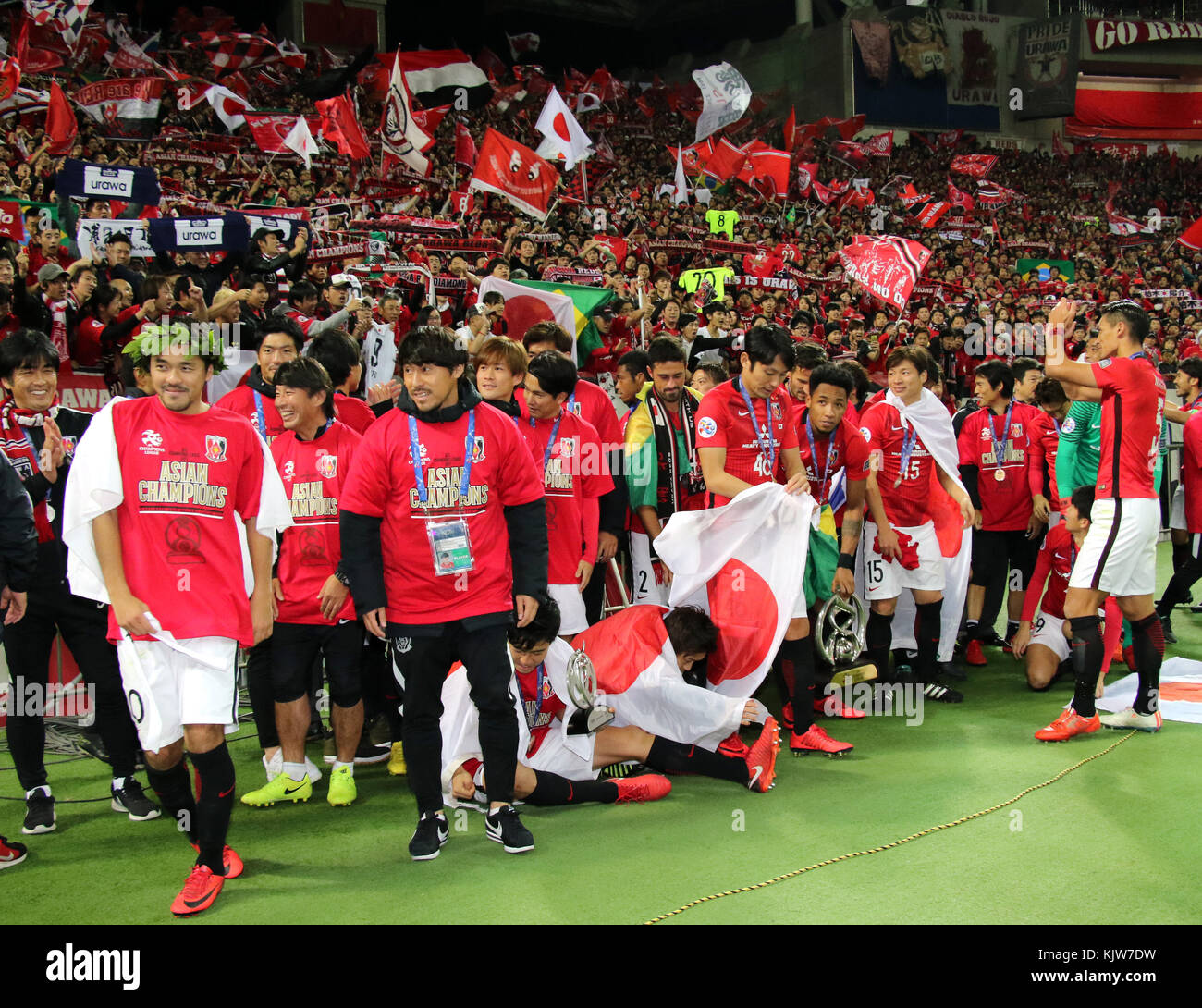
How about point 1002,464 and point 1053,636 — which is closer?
point 1053,636

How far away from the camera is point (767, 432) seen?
5.80m

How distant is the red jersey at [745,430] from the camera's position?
5.68m

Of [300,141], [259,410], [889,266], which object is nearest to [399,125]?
[300,141]

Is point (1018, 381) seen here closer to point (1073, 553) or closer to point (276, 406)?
point (1073, 553)

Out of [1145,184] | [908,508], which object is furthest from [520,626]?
[1145,184]

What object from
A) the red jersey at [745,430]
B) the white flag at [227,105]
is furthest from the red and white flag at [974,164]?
the red jersey at [745,430]

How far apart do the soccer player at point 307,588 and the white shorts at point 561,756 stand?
0.91 m

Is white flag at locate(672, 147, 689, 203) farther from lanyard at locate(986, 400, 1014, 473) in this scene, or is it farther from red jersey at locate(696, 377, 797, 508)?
red jersey at locate(696, 377, 797, 508)

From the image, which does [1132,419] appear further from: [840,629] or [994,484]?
[994,484]

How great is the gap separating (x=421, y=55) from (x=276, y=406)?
20.1 meters

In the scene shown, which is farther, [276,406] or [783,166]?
[783,166]

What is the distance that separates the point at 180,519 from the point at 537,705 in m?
1.75

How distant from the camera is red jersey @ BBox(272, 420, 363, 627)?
4.93 m

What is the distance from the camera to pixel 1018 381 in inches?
320
